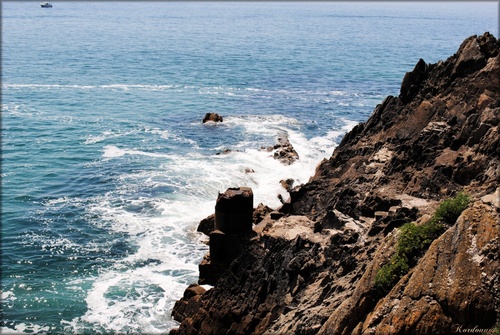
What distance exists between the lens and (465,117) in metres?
30.1

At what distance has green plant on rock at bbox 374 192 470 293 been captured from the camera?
16.6 metres

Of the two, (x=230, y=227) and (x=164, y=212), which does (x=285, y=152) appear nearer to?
(x=164, y=212)

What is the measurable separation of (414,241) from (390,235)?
A: 155 centimetres

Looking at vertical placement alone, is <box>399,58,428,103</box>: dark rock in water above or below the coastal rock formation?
above

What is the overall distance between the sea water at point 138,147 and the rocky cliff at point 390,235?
6.64m

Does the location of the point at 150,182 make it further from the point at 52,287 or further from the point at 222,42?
the point at 222,42

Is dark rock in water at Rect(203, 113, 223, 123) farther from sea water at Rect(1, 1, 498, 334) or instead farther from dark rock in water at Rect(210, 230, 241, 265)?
dark rock in water at Rect(210, 230, 241, 265)

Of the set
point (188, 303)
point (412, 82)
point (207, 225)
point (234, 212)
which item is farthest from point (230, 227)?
point (412, 82)

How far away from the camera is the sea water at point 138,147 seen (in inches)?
1260

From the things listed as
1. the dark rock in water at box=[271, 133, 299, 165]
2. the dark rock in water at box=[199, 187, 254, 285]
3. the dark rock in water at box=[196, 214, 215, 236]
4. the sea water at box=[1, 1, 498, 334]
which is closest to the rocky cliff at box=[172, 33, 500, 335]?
the dark rock in water at box=[199, 187, 254, 285]

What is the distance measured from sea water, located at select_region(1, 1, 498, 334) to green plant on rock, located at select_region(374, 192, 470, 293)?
15.1 meters

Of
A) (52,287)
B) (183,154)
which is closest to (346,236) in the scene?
(52,287)

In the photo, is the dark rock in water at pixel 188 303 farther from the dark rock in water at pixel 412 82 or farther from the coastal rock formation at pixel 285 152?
the coastal rock formation at pixel 285 152

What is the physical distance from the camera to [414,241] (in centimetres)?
1712
